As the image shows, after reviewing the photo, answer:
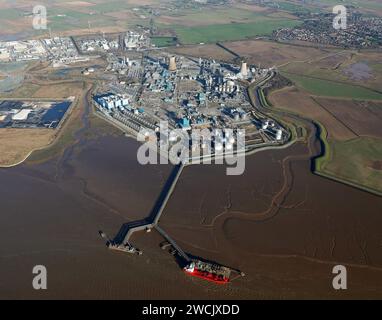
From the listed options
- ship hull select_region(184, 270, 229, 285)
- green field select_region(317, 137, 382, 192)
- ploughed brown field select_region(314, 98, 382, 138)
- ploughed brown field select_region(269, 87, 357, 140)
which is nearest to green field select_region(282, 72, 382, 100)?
ploughed brown field select_region(314, 98, 382, 138)

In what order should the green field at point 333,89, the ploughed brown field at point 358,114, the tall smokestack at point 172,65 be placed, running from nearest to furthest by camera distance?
the ploughed brown field at point 358,114, the green field at point 333,89, the tall smokestack at point 172,65

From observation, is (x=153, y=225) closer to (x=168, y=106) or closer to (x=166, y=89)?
(x=168, y=106)

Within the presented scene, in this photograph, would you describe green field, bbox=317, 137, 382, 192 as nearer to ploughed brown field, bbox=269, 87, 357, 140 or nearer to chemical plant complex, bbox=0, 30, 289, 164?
ploughed brown field, bbox=269, 87, 357, 140

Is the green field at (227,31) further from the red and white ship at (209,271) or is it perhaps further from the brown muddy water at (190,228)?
the red and white ship at (209,271)

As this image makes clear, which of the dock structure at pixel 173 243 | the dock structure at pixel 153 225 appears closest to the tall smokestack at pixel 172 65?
the dock structure at pixel 153 225

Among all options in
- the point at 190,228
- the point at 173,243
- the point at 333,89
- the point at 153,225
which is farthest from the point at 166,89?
the point at 173,243

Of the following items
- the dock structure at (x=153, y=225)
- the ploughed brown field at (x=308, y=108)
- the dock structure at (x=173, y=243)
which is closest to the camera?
the dock structure at (x=173, y=243)
